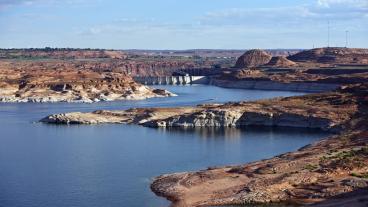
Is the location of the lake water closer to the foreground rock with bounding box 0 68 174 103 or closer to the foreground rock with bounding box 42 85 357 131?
the foreground rock with bounding box 42 85 357 131

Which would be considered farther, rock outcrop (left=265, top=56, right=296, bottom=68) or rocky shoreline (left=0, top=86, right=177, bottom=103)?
rock outcrop (left=265, top=56, right=296, bottom=68)

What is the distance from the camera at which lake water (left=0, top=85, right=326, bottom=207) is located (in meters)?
38.4

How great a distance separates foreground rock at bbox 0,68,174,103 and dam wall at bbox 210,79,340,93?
89.5 feet

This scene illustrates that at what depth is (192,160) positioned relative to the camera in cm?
5047

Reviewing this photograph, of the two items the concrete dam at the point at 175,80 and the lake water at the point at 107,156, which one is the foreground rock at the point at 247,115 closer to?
the lake water at the point at 107,156

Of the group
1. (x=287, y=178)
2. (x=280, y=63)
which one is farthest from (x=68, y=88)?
(x=287, y=178)

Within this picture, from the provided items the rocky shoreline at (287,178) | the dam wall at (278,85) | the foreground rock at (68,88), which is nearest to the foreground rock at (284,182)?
the rocky shoreline at (287,178)

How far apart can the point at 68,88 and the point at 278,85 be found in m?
45.8

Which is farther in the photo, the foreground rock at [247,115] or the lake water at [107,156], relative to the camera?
the foreground rock at [247,115]

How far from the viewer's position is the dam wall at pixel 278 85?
13114 cm

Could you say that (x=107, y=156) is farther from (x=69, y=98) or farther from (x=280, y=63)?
(x=280, y=63)

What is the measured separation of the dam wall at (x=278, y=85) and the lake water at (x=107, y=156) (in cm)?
6255

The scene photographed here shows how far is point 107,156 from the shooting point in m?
52.5

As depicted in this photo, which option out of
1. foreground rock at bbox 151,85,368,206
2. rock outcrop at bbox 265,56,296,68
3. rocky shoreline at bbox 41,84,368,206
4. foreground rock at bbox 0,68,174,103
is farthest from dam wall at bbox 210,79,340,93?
foreground rock at bbox 151,85,368,206
